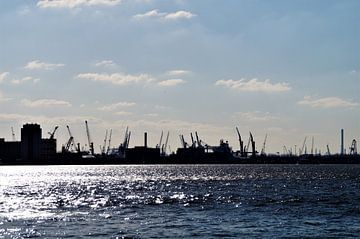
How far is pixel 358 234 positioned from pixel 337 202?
3442 cm

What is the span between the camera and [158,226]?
59.2m

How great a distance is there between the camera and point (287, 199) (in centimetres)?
9431

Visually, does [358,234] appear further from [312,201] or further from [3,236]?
[312,201]

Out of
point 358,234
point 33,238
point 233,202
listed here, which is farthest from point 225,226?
point 233,202

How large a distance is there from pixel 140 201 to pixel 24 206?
16.2m

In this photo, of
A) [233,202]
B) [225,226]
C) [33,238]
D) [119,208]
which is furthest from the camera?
[233,202]

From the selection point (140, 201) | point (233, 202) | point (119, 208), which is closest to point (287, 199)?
point (233, 202)

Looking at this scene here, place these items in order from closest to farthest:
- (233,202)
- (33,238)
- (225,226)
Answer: (33,238) → (225,226) → (233,202)

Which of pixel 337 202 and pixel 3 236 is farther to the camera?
pixel 337 202

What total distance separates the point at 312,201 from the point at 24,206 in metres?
37.7

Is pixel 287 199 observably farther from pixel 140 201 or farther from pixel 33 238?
pixel 33 238

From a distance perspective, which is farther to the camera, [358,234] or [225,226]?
[225,226]

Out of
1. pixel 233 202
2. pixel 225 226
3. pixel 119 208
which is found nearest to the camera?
pixel 225 226

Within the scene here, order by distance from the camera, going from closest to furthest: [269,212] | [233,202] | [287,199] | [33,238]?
[33,238]
[269,212]
[233,202]
[287,199]
